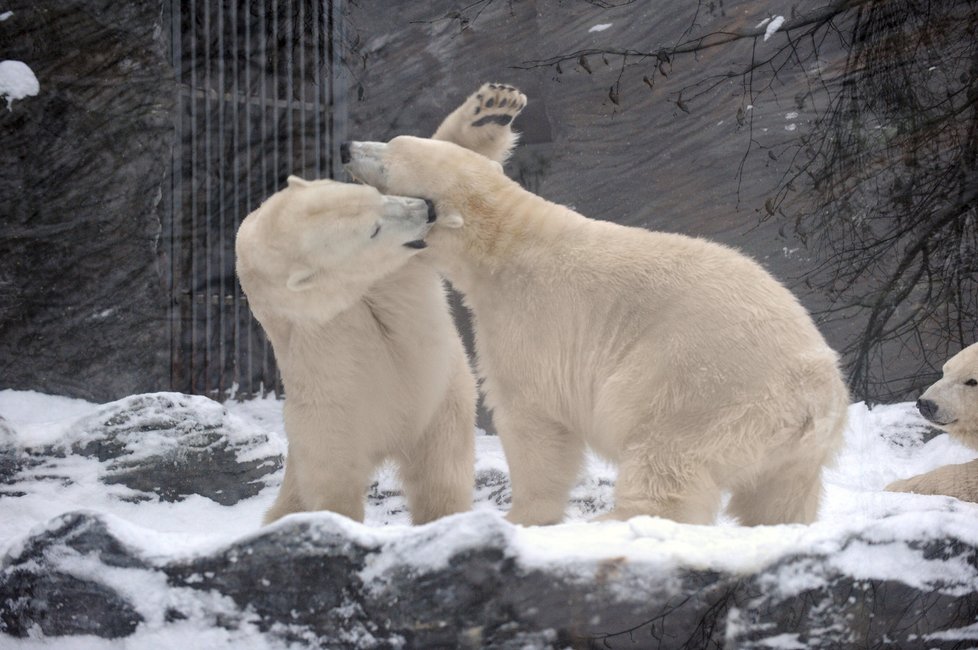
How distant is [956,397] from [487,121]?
1.45 metres

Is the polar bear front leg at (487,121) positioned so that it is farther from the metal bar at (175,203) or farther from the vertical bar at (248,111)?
the metal bar at (175,203)

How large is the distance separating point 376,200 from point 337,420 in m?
0.52

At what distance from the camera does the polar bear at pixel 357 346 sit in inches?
84.8

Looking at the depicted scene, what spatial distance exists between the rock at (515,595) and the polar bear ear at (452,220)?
96cm

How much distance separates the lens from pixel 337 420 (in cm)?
226

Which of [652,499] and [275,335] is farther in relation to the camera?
[275,335]

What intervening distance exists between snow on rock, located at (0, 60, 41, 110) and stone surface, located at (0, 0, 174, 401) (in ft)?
0.07

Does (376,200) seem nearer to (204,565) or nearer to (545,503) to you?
(545,503)

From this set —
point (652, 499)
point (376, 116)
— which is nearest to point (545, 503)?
point (652, 499)

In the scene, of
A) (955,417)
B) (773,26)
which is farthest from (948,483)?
(773,26)

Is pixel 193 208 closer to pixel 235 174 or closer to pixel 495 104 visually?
pixel 235 174

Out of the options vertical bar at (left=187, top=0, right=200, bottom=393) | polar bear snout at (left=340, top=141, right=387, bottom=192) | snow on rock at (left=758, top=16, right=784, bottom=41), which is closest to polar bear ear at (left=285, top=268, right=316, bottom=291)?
polar bear snout at (left=340, top=141, right=387, bottom=192)

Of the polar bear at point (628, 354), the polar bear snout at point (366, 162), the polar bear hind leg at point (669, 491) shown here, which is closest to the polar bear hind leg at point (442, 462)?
the polar bear at point (628, 354)

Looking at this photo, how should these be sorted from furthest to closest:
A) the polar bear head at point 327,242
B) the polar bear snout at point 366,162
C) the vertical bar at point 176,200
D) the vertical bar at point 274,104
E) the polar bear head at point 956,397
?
1. the vertical bar at point 274,104
2. the vertical bar at point 176,200
3. the polar bear head at point 956,397
4. the polar bear snout at point 366,162
5. the polar bear head at point 327,242
